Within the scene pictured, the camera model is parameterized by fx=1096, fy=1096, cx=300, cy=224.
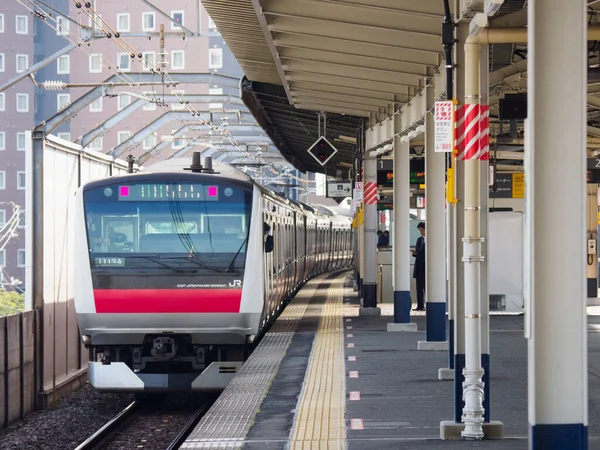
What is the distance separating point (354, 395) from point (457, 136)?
285cm

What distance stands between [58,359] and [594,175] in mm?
10458

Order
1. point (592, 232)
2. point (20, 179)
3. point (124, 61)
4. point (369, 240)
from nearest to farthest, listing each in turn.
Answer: point (369, 240) < point (592, 232) < point (20, 179) < point (124, 61)

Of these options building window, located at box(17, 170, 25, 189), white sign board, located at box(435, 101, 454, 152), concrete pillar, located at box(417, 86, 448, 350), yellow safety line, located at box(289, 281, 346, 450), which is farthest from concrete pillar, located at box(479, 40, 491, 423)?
building window, located at box(17, 170, 25, 189)

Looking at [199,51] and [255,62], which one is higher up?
[199,51]

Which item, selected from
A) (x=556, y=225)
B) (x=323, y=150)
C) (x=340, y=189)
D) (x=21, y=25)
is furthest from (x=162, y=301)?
(x=21, y=25)

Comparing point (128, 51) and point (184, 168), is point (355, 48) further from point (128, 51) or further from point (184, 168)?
point (128, 51)

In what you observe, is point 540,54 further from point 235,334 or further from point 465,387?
point 235,334

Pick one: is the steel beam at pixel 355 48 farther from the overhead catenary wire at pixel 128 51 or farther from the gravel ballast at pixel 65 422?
the gravel ballast at pixel 65 422

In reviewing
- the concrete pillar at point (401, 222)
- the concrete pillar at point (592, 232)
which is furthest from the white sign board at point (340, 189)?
the concrete pillar at point (401, 222)

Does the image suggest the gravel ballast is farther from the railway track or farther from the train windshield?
the train windshield

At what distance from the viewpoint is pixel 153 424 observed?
1352 centimetres

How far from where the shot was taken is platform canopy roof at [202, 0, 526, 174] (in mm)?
10906

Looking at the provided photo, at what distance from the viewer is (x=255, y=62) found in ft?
53.9

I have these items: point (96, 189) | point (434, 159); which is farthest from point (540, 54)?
point (96, 189)
